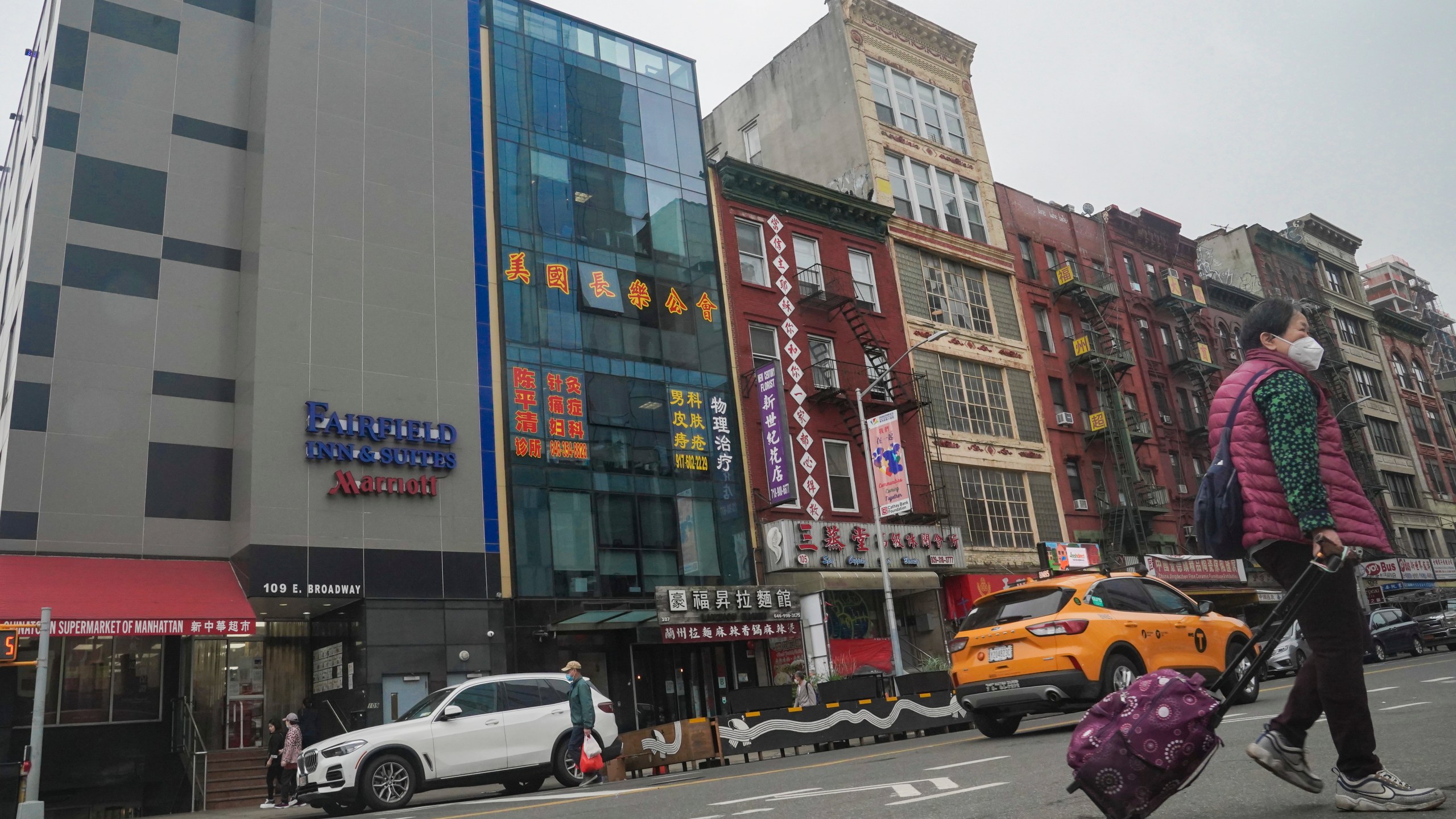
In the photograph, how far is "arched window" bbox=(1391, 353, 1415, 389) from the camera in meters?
63.5

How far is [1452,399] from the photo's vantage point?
6981 cm

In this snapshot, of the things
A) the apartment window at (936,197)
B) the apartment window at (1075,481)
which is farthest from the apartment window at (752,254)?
the apartment window at (1075,481)

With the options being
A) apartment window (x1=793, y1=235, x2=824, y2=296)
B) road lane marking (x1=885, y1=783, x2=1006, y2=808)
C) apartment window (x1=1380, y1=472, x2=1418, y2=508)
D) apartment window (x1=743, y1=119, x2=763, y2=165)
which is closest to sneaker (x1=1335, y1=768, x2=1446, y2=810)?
road lane marking (x1=885, y1=783, x2=1006, y2=808)

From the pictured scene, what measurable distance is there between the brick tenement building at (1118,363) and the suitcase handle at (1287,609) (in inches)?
1383

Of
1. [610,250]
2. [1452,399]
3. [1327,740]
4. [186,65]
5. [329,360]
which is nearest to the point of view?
Result: [1327,740]

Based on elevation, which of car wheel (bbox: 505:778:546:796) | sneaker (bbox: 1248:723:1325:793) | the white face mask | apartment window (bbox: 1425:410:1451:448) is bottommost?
car wheel (bbox: 505:778:546:796)

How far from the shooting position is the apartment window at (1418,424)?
62188 mm

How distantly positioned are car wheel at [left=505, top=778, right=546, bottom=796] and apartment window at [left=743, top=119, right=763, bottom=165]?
30822 millimetres

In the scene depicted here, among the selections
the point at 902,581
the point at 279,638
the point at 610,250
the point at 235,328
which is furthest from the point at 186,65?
the point at 902,581

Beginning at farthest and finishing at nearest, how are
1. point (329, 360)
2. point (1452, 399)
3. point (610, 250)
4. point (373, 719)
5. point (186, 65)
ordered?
1. point (1452, 399)
2. point (610, 250)
3. point (186, 65)
4. point (329, 360)
5. point (373, 719)

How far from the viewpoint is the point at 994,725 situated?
12938 mm

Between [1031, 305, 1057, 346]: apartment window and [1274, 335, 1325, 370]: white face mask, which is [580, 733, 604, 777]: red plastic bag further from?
[1031, 305, 1057, 346]: apartment window

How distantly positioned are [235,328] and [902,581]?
61.5 ft

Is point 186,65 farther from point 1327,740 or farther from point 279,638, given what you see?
point 1327,740
